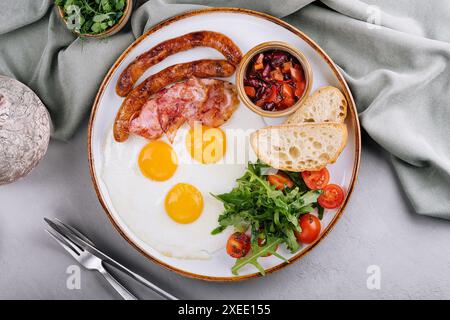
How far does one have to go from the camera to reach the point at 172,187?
339 centimetres

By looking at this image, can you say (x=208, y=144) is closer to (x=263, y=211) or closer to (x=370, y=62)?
(x=263, y=211)

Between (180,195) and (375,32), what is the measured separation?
1575 mm

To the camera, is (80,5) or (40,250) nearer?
(80,5)

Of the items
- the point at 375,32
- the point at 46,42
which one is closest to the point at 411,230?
the point at 375,32

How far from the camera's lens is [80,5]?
3328 millimetres

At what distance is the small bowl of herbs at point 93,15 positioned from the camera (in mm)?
3312

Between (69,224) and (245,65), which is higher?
(245,65)

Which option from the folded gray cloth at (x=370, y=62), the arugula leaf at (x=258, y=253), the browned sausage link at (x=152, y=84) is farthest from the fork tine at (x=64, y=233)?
the arugula leaf at (x=258, y=253)

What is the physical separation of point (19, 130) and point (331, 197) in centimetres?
185

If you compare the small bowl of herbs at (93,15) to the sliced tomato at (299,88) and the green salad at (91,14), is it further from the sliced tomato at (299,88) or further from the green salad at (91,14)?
the sliced tomato at (299,88)

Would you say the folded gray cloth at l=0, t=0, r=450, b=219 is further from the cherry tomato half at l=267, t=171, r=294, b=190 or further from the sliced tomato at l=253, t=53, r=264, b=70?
the cherry tomato half at l=267, t=171, r=294, b=190

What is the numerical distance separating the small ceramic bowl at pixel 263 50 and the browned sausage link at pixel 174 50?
0.12 m

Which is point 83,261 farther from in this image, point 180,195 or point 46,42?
point 46,42

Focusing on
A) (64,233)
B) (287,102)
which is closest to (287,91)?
(287,102)
